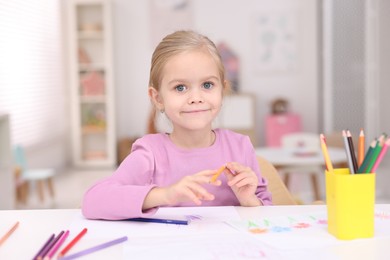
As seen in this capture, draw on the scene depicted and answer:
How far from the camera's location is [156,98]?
4.31 ft

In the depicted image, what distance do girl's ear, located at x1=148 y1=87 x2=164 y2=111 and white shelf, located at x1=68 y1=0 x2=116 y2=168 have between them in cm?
559

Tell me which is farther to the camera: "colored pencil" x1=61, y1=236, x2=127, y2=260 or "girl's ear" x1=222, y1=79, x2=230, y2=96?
"girl's ear" x1=222, y1=79, x2=230, y2=96

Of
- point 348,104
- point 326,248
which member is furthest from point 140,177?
point 348,104

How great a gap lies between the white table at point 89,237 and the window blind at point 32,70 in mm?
3570

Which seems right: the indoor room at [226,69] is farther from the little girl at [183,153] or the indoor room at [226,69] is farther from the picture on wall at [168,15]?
the little girl at [183,153]

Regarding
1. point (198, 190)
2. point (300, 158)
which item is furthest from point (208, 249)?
point (300, 158)

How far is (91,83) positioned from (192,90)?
5823 millimetres

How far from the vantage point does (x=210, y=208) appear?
44.6 inches

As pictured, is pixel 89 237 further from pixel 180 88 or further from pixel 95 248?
pixel 180 88

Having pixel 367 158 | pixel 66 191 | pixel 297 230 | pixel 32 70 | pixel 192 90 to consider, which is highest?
pixel 32 70

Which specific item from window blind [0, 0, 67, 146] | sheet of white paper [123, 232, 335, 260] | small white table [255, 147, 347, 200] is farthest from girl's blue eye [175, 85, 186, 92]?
window blind [0, 0, 67, 146]

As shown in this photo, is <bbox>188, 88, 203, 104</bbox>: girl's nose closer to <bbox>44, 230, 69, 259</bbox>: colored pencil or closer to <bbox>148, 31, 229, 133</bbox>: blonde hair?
<bbox>148, 31, 229, 133</bbox>: blonde hair

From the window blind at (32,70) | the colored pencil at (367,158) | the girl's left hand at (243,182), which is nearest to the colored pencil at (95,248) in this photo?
the girl's left hand at (243,182)

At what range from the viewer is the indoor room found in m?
6.07
